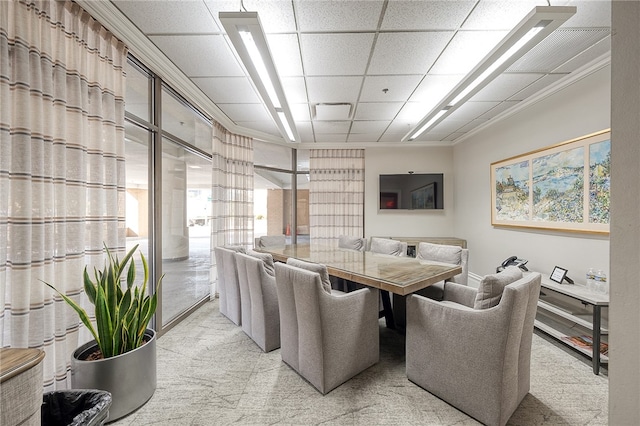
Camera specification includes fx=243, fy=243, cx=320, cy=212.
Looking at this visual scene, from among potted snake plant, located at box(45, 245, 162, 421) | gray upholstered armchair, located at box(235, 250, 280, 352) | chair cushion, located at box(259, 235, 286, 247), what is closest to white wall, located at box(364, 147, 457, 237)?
chair cushion, located at box(259, 235, 286, 247)

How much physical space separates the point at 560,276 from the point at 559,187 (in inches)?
39.6

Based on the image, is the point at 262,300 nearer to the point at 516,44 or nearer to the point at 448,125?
the point at 516,44

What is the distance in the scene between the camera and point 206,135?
3.83 meters

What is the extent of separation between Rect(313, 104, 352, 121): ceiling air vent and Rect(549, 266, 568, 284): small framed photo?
308 cm

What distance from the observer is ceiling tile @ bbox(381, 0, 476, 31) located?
1700 mm

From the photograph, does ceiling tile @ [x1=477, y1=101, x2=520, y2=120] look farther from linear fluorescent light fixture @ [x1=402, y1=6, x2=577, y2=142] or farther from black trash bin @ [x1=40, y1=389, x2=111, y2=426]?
black trash bin @ [x1=40, y1=389, x2=111, y2=426]

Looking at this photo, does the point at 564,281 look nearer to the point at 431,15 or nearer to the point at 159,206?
the point at 431,15

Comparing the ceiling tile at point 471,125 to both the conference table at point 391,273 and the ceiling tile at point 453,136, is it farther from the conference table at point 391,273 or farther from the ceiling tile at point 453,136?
the conference table at point 391,273

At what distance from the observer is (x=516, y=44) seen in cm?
180

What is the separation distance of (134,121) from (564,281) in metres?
4.62

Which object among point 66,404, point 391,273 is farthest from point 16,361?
point 391,273

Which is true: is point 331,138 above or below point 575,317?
above

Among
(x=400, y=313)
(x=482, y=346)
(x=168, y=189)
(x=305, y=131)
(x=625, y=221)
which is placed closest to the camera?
(x=625, y=221)

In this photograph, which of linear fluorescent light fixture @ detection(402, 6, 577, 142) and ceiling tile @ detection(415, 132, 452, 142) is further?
ceiling tile @ detection(415, 132, 452, 142)
